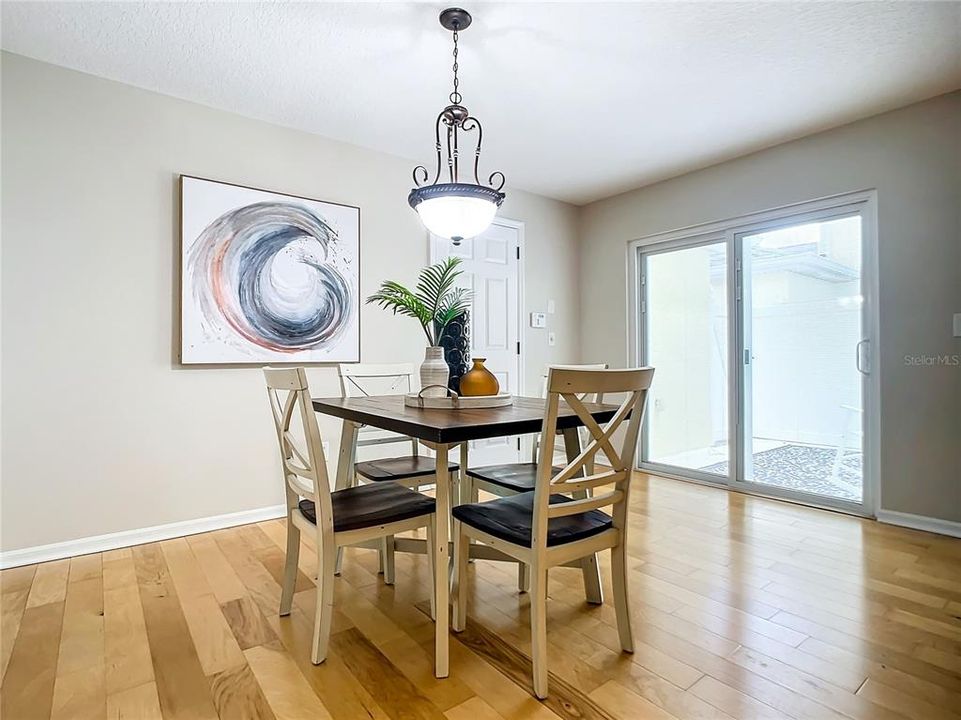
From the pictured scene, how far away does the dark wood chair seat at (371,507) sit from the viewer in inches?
64.4

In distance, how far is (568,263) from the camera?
476 cm

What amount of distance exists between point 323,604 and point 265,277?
80.7 inches

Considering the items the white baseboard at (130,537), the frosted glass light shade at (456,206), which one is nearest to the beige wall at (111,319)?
the white baseboard at (130,537)

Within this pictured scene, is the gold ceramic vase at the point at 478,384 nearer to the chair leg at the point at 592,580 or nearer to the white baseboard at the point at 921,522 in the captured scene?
the chair leg at the point at 592,580

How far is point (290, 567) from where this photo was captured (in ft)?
6.06

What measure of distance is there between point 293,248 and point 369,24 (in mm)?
1380

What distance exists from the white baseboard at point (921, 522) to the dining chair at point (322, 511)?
2754 mm

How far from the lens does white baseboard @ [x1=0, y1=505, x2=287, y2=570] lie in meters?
2.40

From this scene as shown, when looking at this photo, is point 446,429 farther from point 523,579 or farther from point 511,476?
point 523,579

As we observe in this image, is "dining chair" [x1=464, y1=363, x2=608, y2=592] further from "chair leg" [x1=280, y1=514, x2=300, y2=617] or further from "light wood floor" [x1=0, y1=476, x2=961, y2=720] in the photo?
"chair leg" [x1=280, y1=514, x2=300, y2=617]

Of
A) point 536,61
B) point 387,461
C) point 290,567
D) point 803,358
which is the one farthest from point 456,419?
point 803,358

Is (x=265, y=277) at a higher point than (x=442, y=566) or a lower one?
higher

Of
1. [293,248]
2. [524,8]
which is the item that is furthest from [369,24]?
[293,248]

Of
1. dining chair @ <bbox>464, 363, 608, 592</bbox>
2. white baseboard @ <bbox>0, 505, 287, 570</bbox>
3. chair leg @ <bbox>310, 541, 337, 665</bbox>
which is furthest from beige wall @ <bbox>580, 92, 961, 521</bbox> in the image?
white baseboard @ <bbox>0, 505, 287, 570</bbox>
